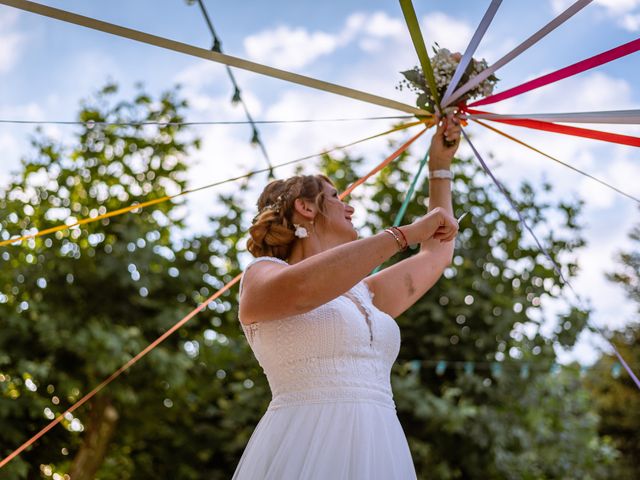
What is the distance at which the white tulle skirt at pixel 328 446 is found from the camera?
192 centimetres

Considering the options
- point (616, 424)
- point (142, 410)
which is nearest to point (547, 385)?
point (142, 410)

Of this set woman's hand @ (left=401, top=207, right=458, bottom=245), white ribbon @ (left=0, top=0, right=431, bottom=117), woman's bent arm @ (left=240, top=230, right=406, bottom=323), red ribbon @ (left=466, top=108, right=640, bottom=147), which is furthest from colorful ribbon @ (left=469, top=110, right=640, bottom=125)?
woman's bent arm @ (left=240, top=230, right=406, bottom=323)

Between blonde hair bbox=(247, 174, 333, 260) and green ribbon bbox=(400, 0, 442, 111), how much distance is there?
1.70ft

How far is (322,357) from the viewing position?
208cm

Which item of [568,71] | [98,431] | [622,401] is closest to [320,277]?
[568,71]

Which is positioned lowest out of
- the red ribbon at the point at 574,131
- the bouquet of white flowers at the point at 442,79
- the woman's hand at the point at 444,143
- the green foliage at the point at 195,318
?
the woman's hand at the point at 444,143

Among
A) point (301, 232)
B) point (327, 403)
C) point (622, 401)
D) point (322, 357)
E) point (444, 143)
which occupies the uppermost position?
point (622, 401)

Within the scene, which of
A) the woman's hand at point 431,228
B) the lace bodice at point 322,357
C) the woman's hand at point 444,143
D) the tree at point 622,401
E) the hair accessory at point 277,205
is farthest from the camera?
the tree at point 622,401

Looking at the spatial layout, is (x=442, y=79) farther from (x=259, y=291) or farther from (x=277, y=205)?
(x=259, y=291)

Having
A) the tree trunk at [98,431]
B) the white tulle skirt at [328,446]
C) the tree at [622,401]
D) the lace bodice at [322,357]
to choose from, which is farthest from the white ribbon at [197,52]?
the tree at [622,401]

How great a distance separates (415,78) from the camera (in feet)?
8.98

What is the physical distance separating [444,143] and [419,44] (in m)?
0.39

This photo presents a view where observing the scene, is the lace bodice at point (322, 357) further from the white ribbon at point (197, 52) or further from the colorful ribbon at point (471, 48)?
the colorful ribbon at point (471, 48)

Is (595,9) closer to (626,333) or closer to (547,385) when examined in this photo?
(547,385)
